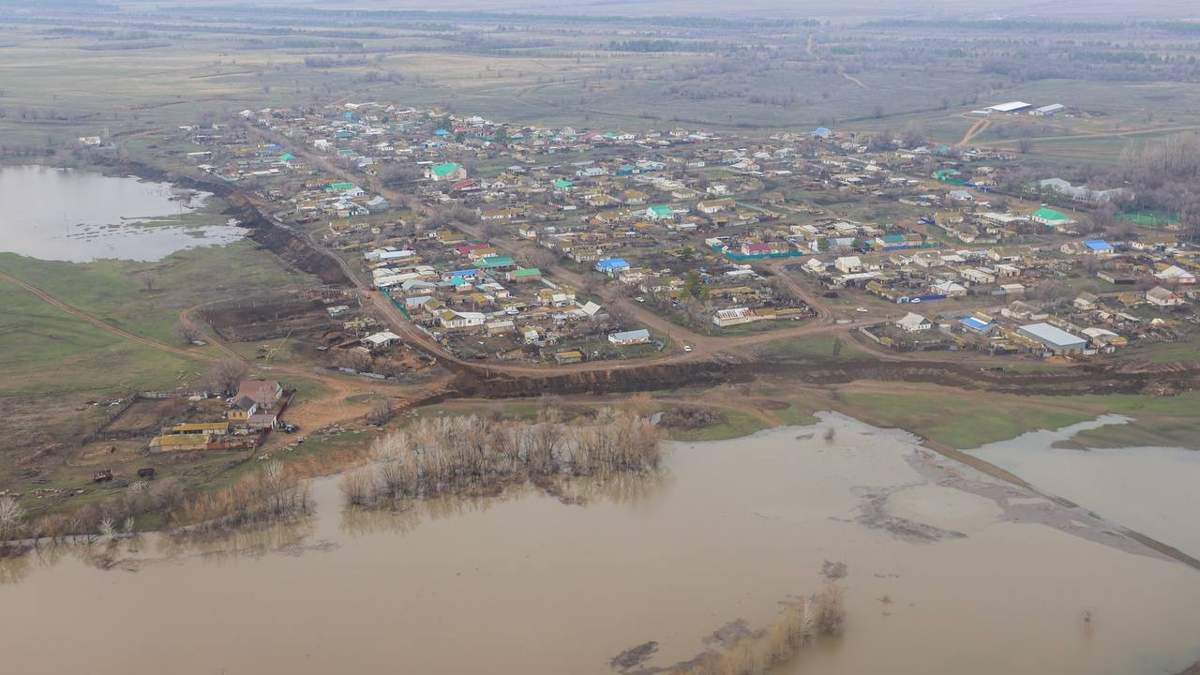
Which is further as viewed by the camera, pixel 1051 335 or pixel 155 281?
pixel 155 281

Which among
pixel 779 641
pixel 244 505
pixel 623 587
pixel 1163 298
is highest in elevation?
pixel 1163 298

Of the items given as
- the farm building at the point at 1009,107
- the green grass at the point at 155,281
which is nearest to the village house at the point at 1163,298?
the green grass at the point at 155,281

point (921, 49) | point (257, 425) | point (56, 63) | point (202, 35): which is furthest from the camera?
point (202, 35)

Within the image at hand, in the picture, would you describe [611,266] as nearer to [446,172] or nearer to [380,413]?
[380,413]

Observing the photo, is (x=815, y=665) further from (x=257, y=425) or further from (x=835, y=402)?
(x=257, y=425)

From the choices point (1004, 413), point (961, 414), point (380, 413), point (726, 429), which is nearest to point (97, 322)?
point (380, 413)

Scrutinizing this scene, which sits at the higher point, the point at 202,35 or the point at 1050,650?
the point at 202,35

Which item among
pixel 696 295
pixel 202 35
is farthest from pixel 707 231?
pixel 202 35
